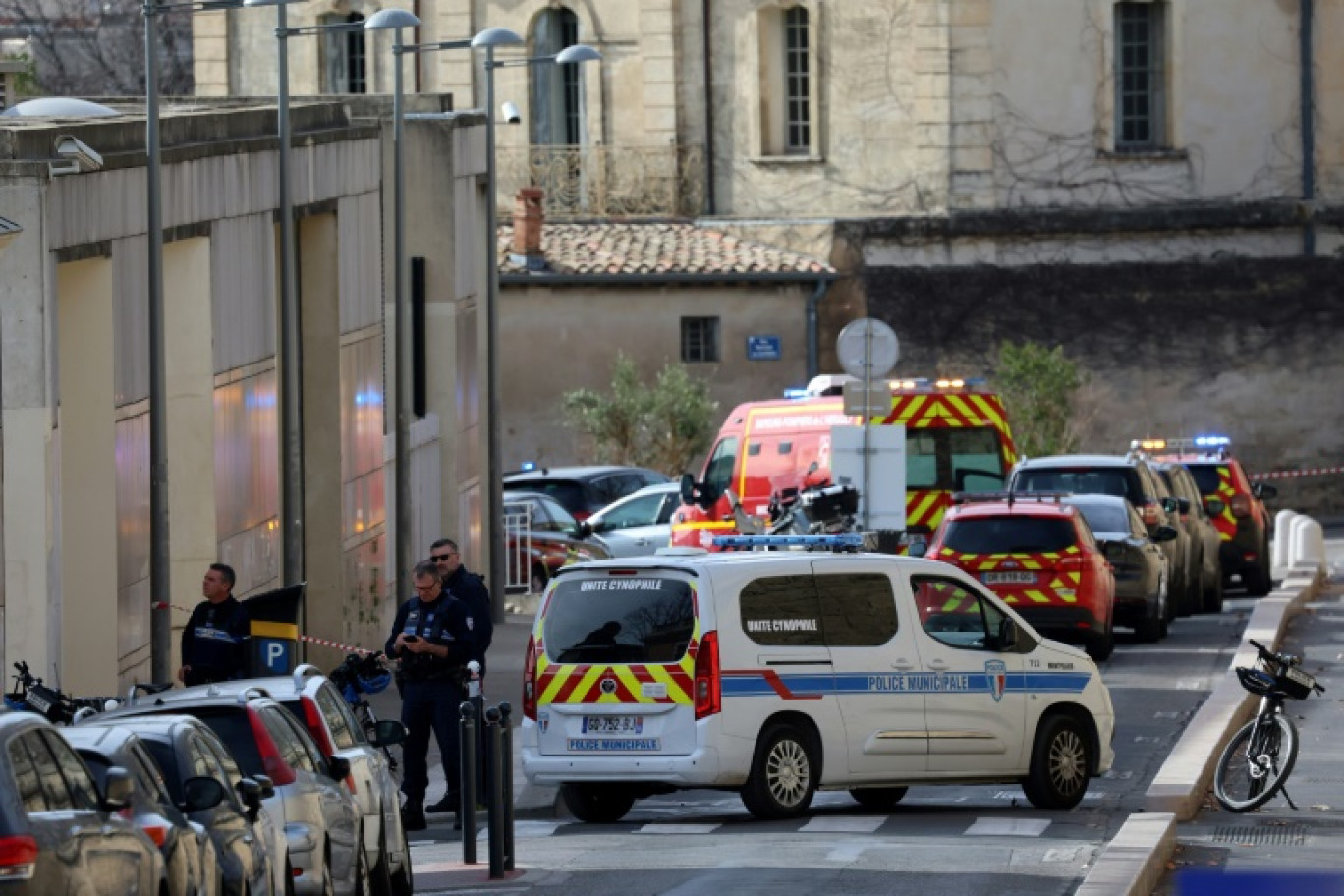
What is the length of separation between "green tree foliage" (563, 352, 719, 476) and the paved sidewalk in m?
25.8

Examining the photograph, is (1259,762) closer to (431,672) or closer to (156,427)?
(431,672)

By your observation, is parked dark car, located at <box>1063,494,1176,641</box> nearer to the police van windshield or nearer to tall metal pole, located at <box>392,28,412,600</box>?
tall metal pole, located at <box>392,28,412,600</box>

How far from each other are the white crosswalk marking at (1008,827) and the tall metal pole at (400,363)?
13678 mm

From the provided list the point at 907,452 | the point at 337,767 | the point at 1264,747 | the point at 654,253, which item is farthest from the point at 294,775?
the point at 654,253

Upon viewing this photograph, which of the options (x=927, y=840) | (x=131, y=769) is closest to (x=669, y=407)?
(x=927, y=840)

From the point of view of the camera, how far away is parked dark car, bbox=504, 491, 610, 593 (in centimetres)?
4066

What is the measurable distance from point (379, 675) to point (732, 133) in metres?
34.6

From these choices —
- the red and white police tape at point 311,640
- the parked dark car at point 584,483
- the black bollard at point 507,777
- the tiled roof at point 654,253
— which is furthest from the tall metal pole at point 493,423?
the black bollard at point 507,777

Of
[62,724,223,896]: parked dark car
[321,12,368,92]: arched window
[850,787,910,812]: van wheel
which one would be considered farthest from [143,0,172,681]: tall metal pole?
[321,12,368,92]: arched window

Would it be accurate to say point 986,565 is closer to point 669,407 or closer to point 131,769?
point 131,769

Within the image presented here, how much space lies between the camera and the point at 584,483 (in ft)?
149

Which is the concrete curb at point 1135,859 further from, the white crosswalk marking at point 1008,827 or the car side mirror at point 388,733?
the car side mirror at point 388,733

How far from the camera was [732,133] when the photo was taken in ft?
182

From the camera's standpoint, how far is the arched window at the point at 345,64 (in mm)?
57219
